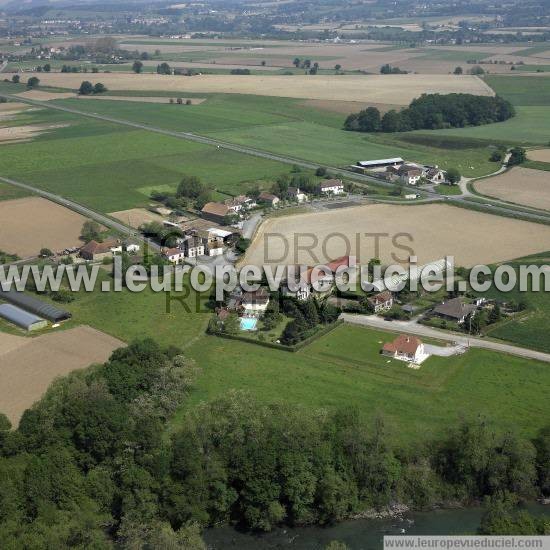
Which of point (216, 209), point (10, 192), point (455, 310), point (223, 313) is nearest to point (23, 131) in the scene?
point (10, 192)

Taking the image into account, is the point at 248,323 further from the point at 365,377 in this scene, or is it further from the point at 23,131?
the point at 23,131

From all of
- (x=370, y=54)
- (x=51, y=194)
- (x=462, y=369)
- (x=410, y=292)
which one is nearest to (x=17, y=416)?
(x=462, y=369)

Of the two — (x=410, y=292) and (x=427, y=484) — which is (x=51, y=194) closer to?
(x=410, y=292)

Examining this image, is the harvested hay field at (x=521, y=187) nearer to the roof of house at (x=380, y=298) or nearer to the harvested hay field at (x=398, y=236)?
the harvested hay field at (x=398, y=236)

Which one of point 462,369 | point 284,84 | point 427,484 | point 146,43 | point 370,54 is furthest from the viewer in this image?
point 146,43

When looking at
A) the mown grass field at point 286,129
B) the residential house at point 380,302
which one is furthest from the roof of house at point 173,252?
the mown grass field at point 286,129

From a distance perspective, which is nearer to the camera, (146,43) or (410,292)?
(410,292)
